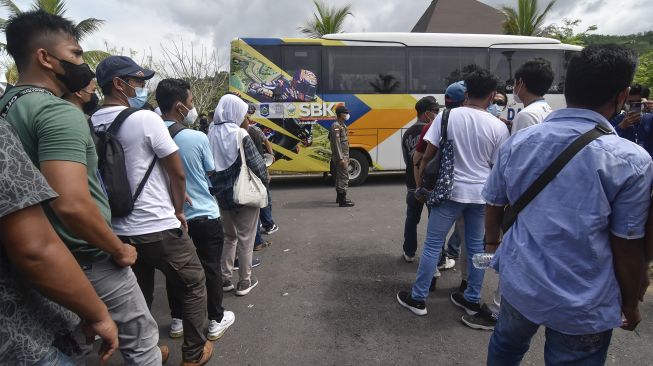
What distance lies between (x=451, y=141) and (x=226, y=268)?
2.22m

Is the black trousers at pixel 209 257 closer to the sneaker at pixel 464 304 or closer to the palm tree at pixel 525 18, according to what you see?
the sneaker at pixel 464 304

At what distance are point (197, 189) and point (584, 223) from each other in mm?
2186

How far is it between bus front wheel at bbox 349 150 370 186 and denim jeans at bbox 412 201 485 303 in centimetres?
556

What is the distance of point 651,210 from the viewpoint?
1.28m

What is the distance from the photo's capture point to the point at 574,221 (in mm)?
1354

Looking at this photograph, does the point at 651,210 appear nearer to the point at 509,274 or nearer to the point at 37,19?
the point at 509,274

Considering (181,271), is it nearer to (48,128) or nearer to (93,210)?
(93,210)

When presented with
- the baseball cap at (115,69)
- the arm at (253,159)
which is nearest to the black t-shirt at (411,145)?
the arm at (253,159)

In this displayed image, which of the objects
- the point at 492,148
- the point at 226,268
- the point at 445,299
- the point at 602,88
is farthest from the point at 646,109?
the point at 226,268

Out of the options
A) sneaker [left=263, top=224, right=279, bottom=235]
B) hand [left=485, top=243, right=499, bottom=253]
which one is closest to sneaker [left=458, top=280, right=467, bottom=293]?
hand [left=485, top=243, right=499, bottom=253]

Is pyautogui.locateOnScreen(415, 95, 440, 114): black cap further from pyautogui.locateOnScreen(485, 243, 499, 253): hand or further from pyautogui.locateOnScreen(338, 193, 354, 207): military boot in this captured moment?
pyautogui.locateOnScreen(338, 193, 354, 207): military boot

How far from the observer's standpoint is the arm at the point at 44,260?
3.08 feet

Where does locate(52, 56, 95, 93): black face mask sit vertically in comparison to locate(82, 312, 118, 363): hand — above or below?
above

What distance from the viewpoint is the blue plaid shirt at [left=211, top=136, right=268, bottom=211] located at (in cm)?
303
